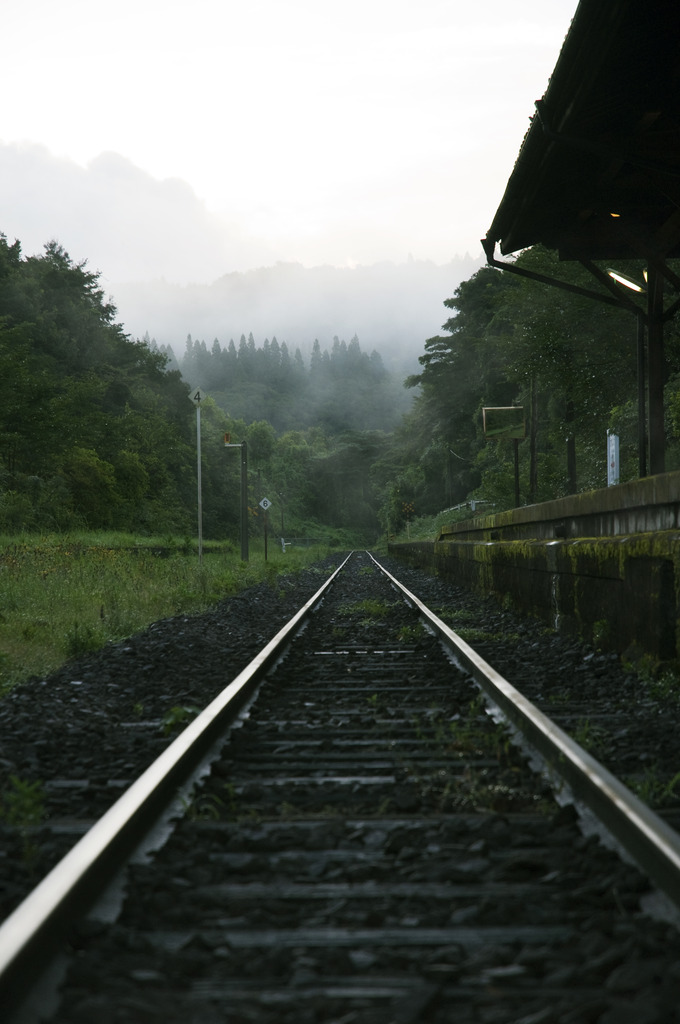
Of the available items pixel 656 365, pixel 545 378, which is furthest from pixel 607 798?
pixel 545 378

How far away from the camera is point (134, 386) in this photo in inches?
2445

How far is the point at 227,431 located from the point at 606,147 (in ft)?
177

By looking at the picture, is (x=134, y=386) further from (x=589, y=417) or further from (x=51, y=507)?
(x=589, y=417)

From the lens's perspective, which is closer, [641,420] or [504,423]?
[641,420]

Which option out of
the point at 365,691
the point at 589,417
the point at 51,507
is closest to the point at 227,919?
the point at 365,691

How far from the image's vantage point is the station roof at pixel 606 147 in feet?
17.0

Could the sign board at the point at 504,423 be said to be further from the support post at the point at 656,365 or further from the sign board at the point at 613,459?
the support post at the point at 656,365

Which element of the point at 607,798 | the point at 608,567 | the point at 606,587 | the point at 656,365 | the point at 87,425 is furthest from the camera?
the point at 87,425

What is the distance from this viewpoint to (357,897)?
2189mm

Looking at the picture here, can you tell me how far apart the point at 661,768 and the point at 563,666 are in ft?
8.67

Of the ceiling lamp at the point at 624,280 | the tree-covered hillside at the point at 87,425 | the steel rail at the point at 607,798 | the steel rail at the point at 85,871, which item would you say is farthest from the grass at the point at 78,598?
the tree-covered hillside at the point at 87,425

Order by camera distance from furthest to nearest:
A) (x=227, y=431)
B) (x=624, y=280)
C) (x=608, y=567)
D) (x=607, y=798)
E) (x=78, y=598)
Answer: (x=227, y=431) → (x=78, y=598) → (x=624, y=280) → (x=608, y=567) → (x=607, y=798)

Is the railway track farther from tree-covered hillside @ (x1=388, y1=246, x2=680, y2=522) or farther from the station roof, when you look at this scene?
tree-covered hillside @ (x1=388, y1=246, x2=680, y2=522)

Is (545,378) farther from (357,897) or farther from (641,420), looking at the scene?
(357,897)
